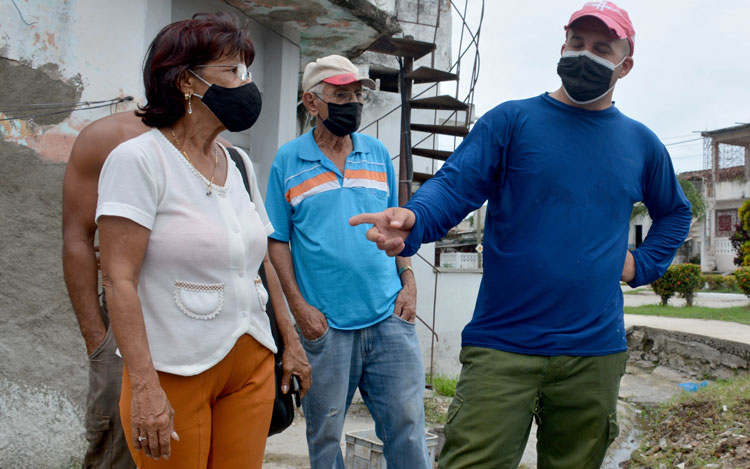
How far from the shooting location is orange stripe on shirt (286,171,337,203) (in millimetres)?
2979

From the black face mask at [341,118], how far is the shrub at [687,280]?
591 inches

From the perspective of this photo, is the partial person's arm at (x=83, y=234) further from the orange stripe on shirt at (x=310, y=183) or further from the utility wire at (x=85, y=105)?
the utility wire at (x=85, y=105)

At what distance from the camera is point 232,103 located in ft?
6.99

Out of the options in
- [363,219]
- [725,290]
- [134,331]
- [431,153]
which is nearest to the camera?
[134,331]

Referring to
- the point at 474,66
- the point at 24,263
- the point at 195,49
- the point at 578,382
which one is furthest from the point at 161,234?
the point at 474,66

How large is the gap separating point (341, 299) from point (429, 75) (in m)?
5.86

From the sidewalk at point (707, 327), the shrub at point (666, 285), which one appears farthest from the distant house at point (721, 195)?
the sidewalk at point (707, 327)

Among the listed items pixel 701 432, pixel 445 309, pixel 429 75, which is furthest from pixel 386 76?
pixel 701 432

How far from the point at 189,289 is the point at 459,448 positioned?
1.04 meters

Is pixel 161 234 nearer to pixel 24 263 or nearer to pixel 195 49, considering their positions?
pixel 195 49

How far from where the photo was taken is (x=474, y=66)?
8805mm

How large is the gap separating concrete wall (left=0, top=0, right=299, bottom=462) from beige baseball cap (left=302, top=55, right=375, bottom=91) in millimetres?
1527

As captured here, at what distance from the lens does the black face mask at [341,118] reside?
3096mm

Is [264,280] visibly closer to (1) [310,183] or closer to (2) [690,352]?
(1) [310,183]
